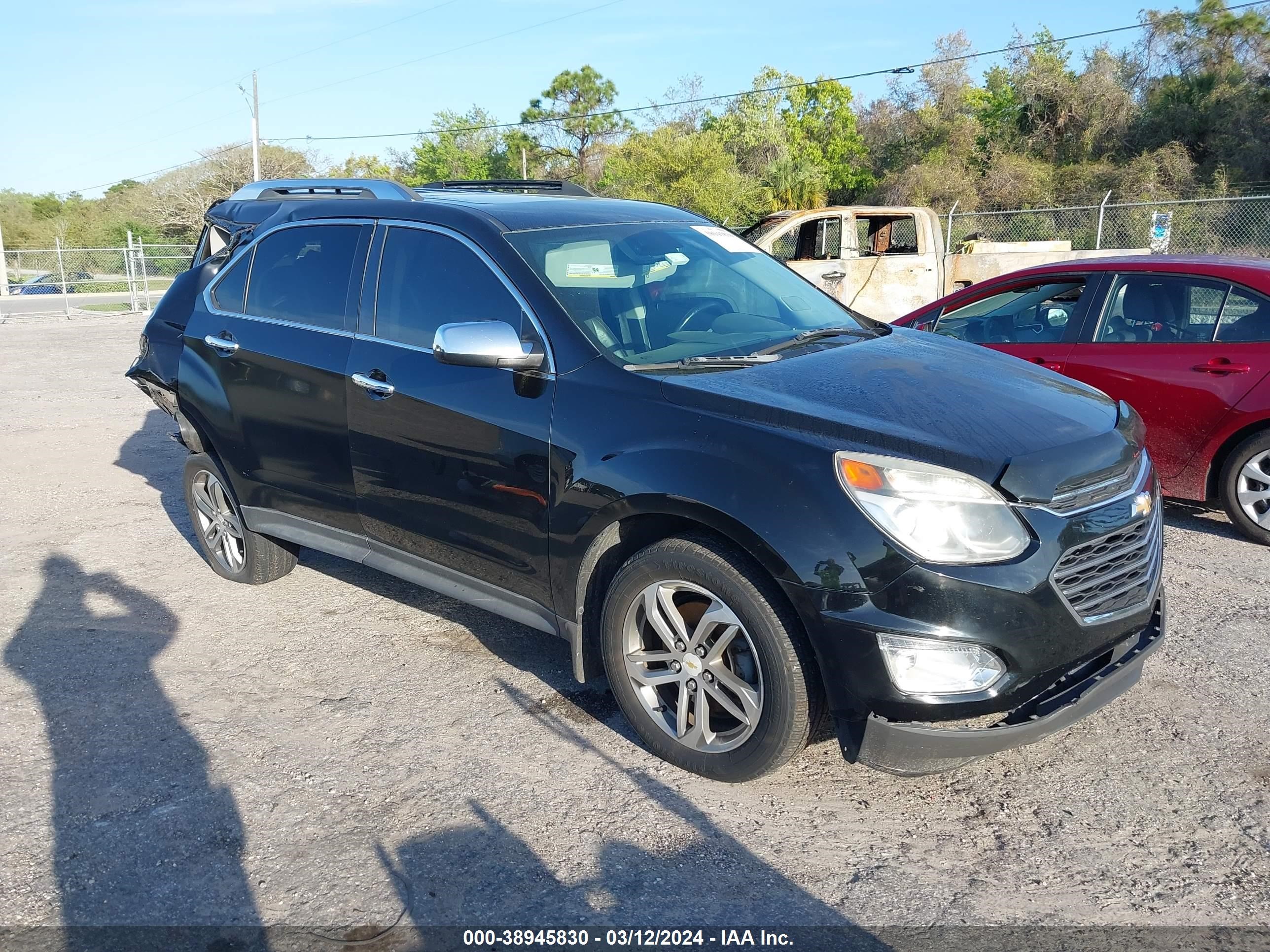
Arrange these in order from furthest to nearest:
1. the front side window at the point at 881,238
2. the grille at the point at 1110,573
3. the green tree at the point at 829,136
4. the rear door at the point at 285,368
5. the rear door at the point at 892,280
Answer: the green tree at the point at 829,136 < the front side window at the point at 881,238 < the rear door at the point at 892,280 < the rear door at the point at 285,368 < the grille at the point at 1110,573

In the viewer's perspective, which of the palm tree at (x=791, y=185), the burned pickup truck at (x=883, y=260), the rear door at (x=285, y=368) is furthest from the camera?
the palm tree at (x=791, y=185)

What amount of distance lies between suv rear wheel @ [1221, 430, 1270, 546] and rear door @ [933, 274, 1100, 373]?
109 cm

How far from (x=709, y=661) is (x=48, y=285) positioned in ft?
122

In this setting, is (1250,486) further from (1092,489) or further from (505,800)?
(505,800)

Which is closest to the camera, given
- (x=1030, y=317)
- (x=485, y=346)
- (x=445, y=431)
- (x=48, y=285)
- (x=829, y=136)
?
(x=485, y=346)

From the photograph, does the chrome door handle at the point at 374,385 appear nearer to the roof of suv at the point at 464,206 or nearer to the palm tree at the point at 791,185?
the roof of suv at the point at 464,206

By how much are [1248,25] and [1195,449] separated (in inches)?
1378

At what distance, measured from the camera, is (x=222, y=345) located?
507cm

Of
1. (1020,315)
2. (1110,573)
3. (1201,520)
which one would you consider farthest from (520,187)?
(1201,520)

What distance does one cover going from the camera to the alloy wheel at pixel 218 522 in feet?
18.2

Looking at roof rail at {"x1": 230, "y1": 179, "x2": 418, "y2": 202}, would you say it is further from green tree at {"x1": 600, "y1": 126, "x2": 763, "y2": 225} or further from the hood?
green tree at {"x1": 600, "y1": 126, "x2": 763, "y2": 225}

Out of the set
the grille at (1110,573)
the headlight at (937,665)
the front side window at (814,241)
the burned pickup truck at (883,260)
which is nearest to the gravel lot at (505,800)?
the headlight at (937,665)

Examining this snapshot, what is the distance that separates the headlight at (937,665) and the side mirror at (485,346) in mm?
1590

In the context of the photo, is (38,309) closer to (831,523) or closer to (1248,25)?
(831,523)
